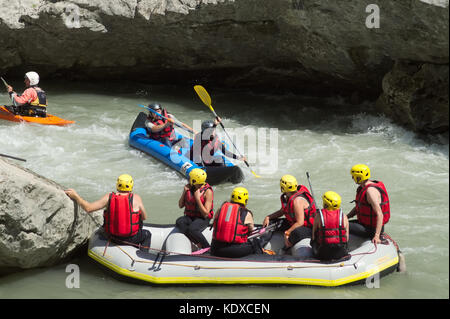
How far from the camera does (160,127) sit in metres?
9.36

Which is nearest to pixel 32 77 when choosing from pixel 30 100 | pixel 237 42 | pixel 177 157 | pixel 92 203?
pixel 30 100

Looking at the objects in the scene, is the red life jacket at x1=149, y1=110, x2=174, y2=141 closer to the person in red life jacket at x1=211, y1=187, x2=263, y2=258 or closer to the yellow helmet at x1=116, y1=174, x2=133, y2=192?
the yellow helmet at x1=116, y1=174, x2=133, y2=192

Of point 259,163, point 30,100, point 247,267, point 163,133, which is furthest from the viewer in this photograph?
point 30,100

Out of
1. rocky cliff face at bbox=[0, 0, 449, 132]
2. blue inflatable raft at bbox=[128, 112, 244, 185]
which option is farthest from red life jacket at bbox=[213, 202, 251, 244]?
rocky cliff face at bbox=[0, 0, 449, 132]

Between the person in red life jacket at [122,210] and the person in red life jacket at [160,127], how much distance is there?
366 centimetres

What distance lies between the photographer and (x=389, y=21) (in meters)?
9.20

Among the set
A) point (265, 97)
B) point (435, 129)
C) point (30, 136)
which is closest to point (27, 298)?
point (30, 136)

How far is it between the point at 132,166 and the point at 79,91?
475cm

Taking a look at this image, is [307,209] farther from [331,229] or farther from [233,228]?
[233,228]

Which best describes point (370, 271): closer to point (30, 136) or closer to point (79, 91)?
point (30, 136)

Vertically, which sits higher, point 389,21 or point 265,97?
point 389,21

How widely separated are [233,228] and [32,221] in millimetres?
1996

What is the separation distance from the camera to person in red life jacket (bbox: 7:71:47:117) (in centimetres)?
1024

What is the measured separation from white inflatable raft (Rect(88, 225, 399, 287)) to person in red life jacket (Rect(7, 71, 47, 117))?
5.37 m
